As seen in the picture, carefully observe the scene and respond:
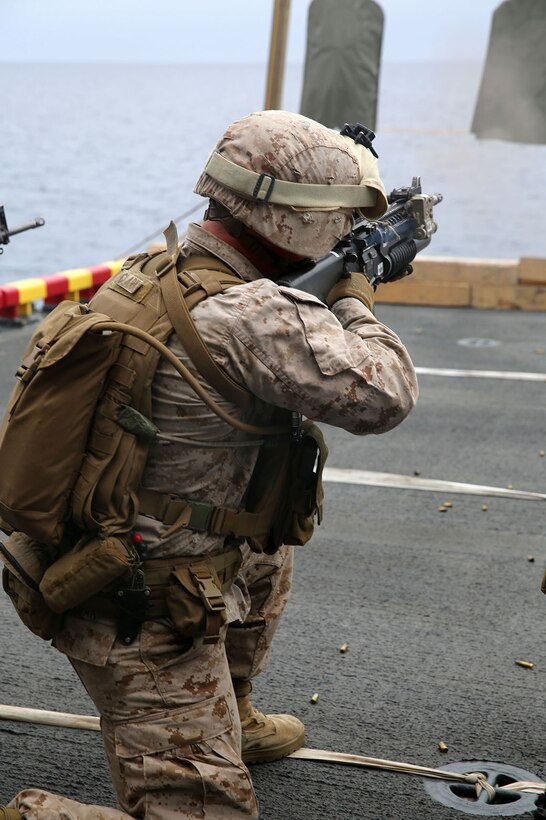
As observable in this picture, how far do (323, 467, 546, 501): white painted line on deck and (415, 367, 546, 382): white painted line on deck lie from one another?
253 cm

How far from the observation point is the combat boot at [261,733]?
337 centimetres

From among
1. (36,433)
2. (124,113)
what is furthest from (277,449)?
(124,113)

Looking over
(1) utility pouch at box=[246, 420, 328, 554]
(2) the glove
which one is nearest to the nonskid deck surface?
(1) utility pouch at box=[246, 420, 328, 554]

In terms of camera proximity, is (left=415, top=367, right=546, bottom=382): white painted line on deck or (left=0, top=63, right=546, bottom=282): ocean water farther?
(left=0, top=63, right=546, bottom=282): ocean water

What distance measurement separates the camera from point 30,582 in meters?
2.69

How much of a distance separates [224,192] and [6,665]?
84.8 inches

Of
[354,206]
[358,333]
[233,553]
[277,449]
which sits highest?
[354,206]

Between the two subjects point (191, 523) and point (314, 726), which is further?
point (314, 726)

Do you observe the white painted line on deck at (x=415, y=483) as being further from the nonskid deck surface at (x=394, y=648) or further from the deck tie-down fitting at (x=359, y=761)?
the deck tie-down fitting at (x=359, y=761)

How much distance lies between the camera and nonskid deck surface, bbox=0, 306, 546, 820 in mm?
3357

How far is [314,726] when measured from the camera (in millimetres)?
3662

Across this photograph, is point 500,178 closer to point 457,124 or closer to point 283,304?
point 457,124

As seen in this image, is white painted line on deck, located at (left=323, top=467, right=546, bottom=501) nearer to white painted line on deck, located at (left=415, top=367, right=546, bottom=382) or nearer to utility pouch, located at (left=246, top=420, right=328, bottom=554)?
white painted line on deck, located at (left=415, top=367, right=546, bottom=382)

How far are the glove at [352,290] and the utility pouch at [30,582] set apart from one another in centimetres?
98
